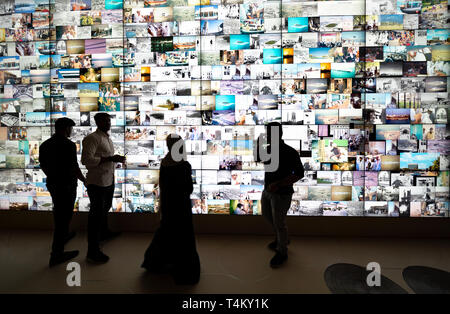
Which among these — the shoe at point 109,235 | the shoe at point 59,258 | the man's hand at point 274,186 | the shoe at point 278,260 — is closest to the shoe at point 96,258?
the shoe at point 59,258

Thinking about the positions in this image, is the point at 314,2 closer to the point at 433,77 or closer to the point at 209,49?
the point at 209,49

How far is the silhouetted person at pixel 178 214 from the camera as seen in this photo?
2.07m

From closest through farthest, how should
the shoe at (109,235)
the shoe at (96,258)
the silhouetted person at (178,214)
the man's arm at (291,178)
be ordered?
the silhouetted person at (178,214), the man's arm at (291,178), the shoe at (96,258), the shoe at (109,235)

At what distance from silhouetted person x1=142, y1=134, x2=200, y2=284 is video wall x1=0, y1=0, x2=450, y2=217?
119cm

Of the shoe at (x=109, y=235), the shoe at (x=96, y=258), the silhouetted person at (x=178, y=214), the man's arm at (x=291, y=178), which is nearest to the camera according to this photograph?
the silhouetted person at (x=178, y=214)

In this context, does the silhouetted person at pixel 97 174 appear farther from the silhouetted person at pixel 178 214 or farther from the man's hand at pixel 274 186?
the man's hand at pixel 274 186

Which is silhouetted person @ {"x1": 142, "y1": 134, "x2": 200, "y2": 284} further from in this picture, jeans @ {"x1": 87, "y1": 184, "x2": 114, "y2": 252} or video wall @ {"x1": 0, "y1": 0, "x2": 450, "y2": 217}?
video wall @ {"x1": 0, "y1": 0, "x2": 450, "y2": 217}

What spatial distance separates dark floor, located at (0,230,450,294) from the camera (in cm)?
212

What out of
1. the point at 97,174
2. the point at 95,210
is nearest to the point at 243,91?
the point at 97,174

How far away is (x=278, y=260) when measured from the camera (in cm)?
249

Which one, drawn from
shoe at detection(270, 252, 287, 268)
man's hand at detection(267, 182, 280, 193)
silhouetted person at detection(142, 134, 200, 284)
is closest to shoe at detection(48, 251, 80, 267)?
silhouetted person at detection(142, 134, 200, 284)

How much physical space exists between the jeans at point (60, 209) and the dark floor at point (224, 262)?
0.26 m

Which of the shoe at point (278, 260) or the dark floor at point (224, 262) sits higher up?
the shoe at point (278, 260)

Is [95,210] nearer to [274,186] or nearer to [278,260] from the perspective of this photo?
[274,186]
